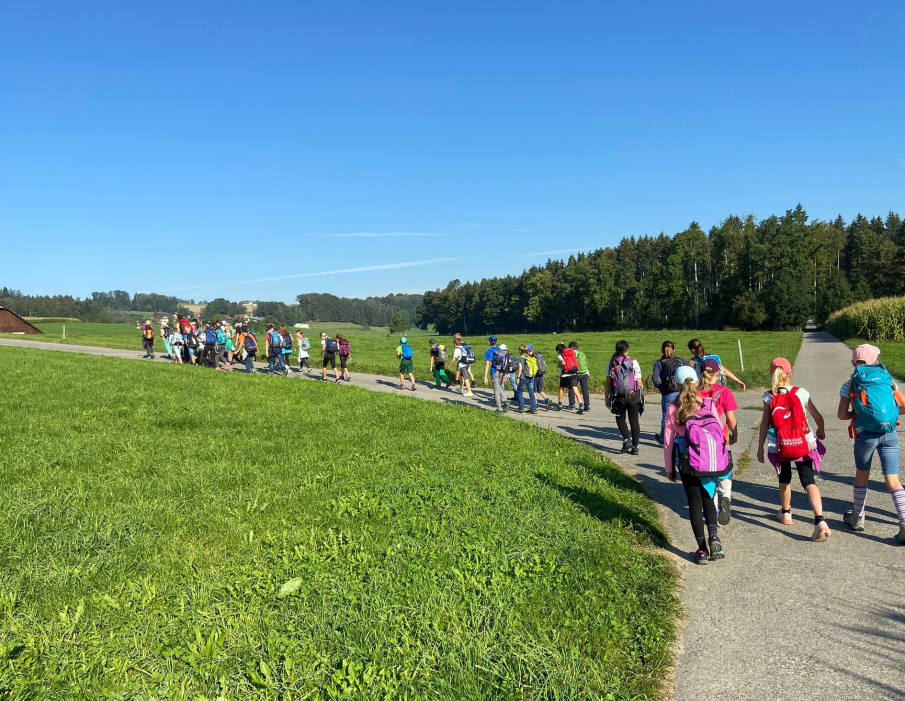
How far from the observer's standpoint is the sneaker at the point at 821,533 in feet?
19.3

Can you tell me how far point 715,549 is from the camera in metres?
5.56

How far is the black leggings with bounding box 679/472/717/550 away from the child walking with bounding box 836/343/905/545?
1661 millimetres

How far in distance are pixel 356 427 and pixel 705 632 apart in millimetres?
7508

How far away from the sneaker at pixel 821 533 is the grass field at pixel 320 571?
1525mm

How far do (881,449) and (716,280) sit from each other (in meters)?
92.8

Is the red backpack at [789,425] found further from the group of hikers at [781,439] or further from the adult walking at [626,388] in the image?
the adult walking at [626,388]

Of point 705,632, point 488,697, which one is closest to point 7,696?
point 488,697

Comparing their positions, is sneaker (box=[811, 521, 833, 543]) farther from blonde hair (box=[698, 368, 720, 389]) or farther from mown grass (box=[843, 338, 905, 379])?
mown grass (box=[843, 338, 905, 379])

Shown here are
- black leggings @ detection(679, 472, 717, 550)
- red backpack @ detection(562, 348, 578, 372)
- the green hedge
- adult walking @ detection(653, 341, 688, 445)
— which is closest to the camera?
black leggings @ detection(679, 472, 717, 550)

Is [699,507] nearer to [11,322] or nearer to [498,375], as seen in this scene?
[498,375]

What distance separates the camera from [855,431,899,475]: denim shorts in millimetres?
5965

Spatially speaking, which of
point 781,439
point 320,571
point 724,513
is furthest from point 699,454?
point 320,571

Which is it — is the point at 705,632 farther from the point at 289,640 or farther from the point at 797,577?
the point at 289,640

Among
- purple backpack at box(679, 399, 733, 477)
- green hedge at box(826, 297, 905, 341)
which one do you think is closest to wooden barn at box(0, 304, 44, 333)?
green hedge at box(826, 297, 905, 341)
